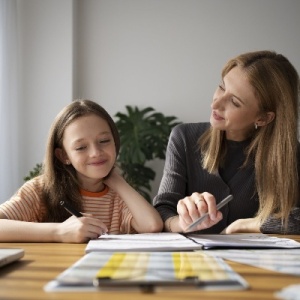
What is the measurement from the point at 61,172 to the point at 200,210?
1.82 feet

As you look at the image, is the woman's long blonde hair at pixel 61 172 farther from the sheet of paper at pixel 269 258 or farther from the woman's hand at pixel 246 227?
the sheet of paper at pixel 269 258

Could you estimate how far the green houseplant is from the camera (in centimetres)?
411

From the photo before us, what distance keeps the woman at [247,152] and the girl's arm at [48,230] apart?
0.34 meters

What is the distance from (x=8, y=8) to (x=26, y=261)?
136 inches

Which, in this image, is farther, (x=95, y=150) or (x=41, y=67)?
(x=41, y=67)

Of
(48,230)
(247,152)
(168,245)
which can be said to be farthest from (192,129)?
(168,245)

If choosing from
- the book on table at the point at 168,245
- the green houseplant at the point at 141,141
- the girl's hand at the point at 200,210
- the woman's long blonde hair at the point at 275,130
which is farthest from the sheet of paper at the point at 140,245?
the green houseplant at the point at 141,141

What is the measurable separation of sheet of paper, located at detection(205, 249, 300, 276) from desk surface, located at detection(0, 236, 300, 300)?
0.03 m

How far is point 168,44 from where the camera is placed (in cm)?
443

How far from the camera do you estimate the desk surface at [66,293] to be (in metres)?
0.58

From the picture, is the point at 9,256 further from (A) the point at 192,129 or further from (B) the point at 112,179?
(A) the point at 192,129

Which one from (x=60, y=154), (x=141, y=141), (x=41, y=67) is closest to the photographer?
(x=60, y=154)

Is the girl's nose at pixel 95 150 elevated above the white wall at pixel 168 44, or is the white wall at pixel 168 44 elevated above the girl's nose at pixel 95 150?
the white wall at pixel 168 44

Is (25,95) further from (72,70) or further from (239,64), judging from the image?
(239,64)
